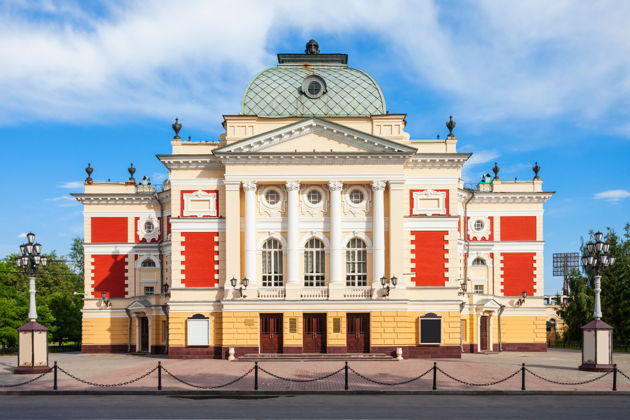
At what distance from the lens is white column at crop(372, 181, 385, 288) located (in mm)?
44781

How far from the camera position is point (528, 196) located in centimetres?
5416

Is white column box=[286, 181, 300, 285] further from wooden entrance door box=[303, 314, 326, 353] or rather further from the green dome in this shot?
the green dome

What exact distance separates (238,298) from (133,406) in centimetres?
2020

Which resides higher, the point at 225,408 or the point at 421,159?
the point at 421,159

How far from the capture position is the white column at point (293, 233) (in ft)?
147

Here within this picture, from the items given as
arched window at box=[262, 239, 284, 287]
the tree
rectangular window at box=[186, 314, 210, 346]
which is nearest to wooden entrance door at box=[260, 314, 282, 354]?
arched window at box=[262, 239, 284, 287]

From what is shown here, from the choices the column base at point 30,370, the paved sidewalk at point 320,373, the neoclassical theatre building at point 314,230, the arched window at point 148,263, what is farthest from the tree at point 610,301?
the column base at point 30,370

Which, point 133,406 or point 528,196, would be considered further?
point 528,196

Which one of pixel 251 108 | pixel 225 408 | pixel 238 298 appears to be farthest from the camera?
pixel 251 108

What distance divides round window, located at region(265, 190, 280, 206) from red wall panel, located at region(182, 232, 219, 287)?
420 centimetres

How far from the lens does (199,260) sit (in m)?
46.0

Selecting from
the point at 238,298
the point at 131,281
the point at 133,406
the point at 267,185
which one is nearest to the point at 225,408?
the point at 133,406

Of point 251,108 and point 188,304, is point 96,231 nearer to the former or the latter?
point 188,304

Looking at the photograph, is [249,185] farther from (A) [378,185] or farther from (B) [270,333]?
(B) [270,333]
